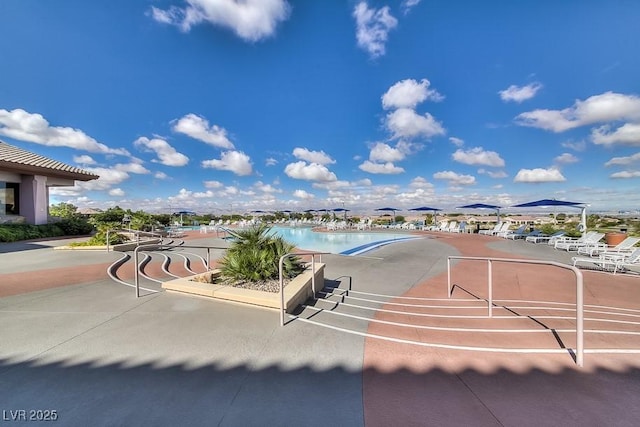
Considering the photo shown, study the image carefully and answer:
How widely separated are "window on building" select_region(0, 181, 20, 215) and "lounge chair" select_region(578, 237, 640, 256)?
26712mm

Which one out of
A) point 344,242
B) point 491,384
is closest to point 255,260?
point 491,384

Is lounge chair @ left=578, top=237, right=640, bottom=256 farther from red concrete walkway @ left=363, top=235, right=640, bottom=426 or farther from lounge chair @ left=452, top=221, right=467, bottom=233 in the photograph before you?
lounge chair @ left=452, top=221, right=467, bottom=233

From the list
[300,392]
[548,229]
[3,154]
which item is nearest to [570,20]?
[548,229]

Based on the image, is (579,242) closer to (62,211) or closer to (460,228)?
(460,228)

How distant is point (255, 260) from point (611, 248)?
13147mm

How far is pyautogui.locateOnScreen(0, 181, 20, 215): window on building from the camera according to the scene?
12.9m

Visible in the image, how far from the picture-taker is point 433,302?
→ 186 inches

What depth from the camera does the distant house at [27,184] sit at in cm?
1245

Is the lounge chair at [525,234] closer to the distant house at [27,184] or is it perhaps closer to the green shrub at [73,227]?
the green shrub at [73,227]

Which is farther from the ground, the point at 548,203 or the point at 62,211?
the point at 62,211

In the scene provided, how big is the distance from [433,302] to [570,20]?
12.8 meters

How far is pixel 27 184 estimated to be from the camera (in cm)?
1334

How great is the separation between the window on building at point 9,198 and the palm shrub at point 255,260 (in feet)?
53.7

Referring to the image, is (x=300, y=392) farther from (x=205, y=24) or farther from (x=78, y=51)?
(x=78, y=51)
